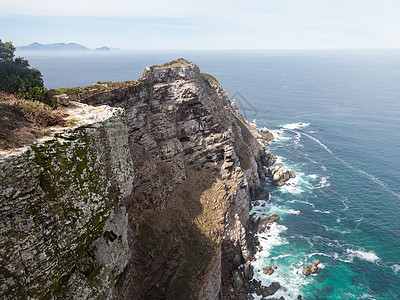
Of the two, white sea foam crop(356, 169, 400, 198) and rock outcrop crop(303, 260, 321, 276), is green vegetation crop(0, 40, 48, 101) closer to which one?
rock outcrop crop(303, 260, 321, 276)

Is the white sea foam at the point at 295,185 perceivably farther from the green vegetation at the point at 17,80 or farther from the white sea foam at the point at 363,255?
the green vegetation at the point at 17,80

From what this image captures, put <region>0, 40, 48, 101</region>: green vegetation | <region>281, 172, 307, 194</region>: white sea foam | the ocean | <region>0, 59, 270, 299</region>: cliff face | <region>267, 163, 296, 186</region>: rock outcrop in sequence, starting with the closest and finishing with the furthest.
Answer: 1. <region>0, 59, 270, 299</region>: cliff face
2. <region>0, 40, 48, 101</region>: green vegetation
3. the ocean
4. <region>281, 172, 307, 194</region>: white sea foam
5. <region>267, 163, 296, 186</region>: rock outcrop

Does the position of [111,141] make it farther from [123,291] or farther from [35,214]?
[123,291]

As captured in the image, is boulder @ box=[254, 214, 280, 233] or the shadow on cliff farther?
boulder @ box=[254, 214, 280, 233]

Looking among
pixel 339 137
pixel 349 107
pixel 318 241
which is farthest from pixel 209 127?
pixel 349 107

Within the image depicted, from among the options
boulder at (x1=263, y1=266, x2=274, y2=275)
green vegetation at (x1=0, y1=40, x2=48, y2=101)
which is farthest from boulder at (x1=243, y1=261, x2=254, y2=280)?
green vegetation at (x1=0, y1=40, x2=48, y2=101)

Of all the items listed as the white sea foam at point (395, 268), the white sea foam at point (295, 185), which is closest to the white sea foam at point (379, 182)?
the white sea foam at point (295, 185)
